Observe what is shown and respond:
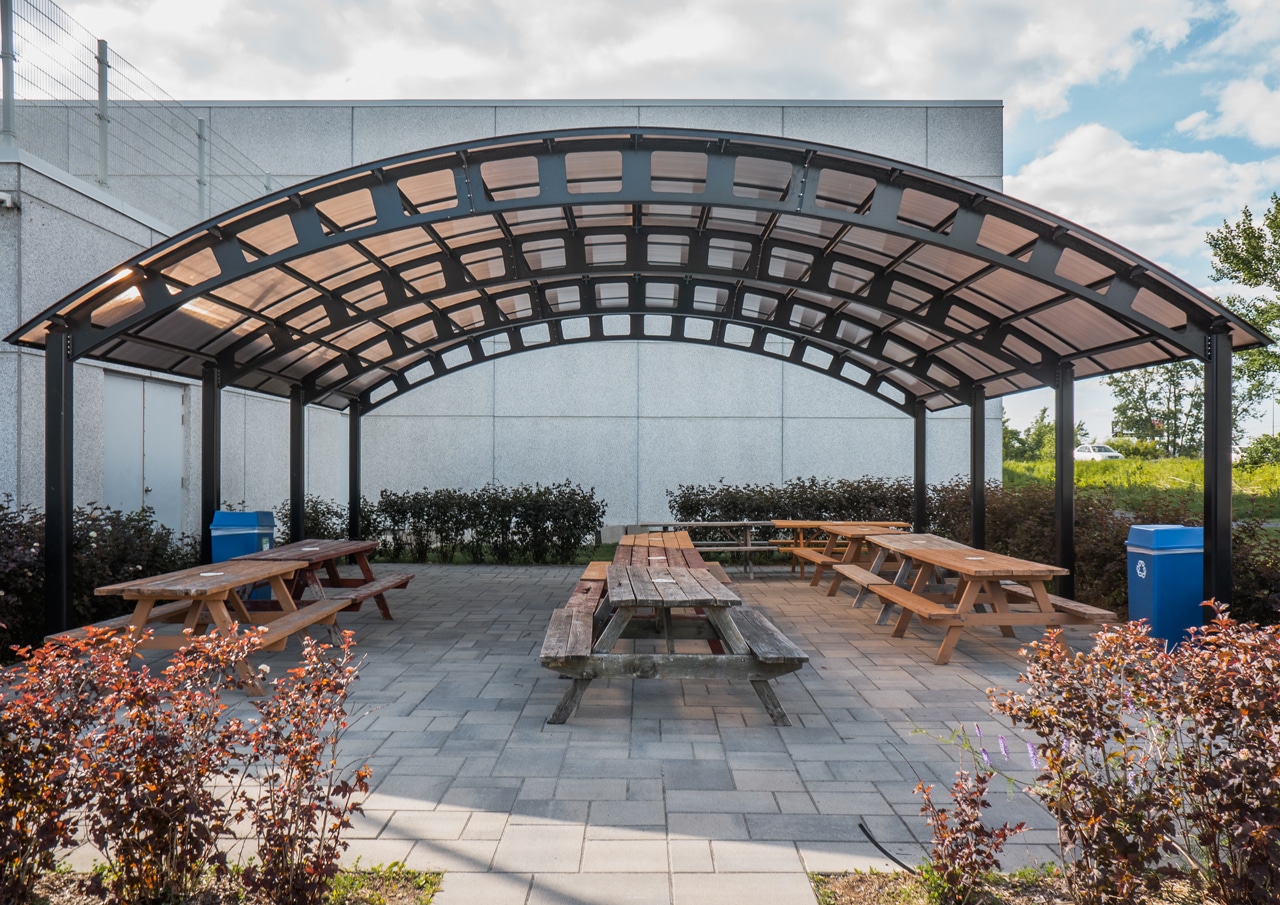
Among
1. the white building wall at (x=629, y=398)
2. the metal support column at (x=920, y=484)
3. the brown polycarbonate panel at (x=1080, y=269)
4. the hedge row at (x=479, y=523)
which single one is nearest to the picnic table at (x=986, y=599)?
the brown polycarbonate panel at (x=1080, y=269)

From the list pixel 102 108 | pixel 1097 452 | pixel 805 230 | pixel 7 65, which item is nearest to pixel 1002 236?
pixel 805 230

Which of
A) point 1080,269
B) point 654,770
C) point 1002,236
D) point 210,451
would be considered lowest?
point 654,770

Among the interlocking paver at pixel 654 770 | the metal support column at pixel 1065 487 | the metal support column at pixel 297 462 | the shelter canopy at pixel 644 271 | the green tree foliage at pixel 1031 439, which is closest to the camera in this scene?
the interlocking paver at pixel 654 770

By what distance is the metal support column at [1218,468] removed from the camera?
19.0 ft

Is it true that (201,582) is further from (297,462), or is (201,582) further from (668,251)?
(668,251)

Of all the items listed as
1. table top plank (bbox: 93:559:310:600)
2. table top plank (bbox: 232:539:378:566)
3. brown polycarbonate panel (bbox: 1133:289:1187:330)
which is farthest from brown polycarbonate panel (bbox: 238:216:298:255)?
brown polycarbonate panel (bbox: 1133:289:1187:330)

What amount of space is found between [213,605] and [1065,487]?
7.48 m

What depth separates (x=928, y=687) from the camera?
215 inches

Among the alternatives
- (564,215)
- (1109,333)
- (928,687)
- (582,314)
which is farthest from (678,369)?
(928,687)

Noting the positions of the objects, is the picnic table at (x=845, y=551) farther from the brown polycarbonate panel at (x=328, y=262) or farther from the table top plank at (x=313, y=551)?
the brown polycarbonate panel at (x=328, y=262)

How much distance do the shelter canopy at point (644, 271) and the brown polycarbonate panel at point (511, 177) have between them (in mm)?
23

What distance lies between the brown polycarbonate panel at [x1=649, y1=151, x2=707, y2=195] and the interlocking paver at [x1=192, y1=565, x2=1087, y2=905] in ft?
12.6

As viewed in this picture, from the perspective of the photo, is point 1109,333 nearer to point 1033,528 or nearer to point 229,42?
point 1033,528

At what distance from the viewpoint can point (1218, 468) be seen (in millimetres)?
5875
